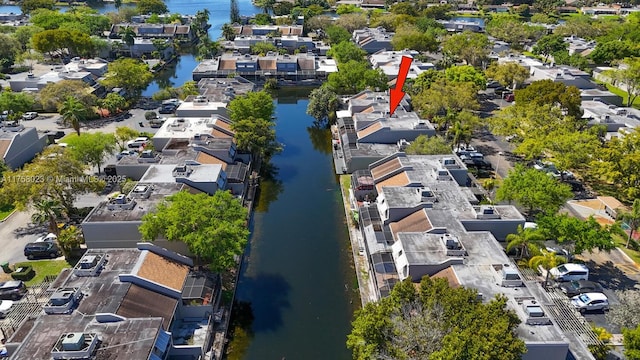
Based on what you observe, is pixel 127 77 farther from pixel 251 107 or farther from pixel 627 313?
pixel 627 313

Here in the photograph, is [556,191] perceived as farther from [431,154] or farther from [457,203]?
[431,154]

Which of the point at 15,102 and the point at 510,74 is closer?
the point at 15,102

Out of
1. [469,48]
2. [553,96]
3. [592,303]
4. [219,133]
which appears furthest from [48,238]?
[469,48]

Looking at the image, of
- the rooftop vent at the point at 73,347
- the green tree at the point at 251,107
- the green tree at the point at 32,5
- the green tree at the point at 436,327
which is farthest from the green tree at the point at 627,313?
the green tree at the point at 32,5

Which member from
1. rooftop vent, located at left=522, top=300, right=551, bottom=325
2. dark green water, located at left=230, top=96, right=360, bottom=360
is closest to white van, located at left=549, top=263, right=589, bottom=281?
rooftop vent, located at left=522, top=300, right=551, bottom=325

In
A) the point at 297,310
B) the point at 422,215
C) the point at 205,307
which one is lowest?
the point at 297,310

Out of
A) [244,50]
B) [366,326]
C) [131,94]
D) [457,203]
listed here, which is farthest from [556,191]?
[244,50]

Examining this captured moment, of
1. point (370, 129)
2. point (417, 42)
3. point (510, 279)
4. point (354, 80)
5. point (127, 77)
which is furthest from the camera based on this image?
point (417, 42)
